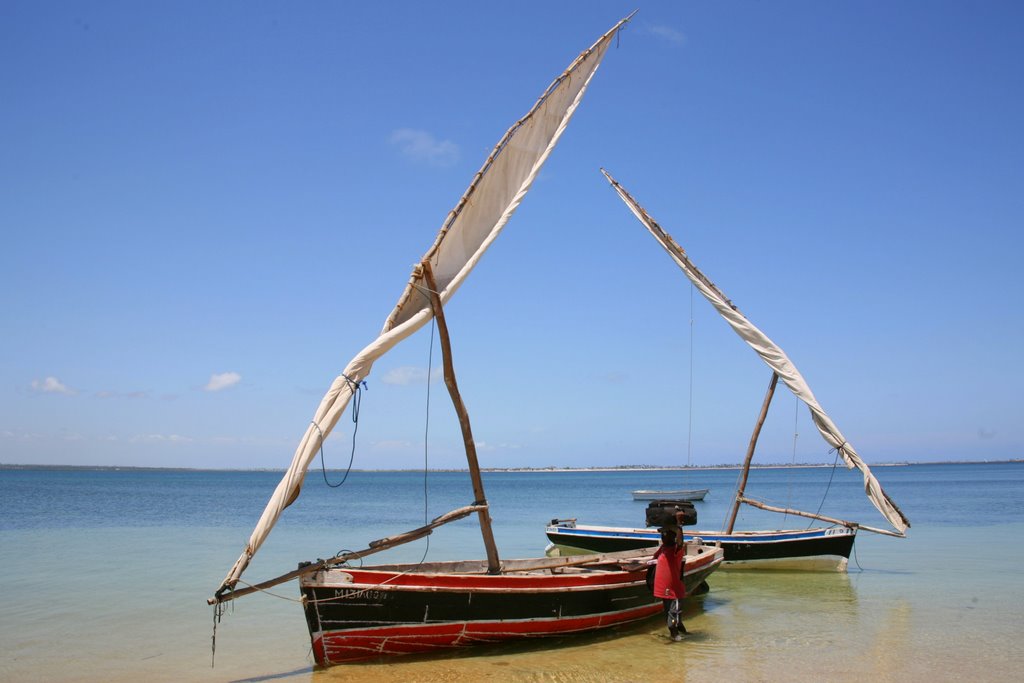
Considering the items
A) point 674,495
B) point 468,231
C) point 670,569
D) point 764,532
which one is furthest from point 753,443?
point 674,495

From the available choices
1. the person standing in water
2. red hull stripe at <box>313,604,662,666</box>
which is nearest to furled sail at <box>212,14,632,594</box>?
red hull stripe at <box>313,604,662,666</box>

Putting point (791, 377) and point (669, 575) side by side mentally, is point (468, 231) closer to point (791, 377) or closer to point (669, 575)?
point (669, 575)

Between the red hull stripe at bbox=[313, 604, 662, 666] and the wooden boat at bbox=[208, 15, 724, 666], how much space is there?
1 cm

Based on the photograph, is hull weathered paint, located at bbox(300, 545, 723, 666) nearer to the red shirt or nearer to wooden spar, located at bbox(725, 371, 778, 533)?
the red shirt

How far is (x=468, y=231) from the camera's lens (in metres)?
10.8

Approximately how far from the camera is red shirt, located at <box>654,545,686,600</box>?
11.3 metres

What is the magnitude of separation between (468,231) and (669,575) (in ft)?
19.0

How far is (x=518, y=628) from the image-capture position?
10.6 metres

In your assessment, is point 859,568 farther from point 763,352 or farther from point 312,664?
point 312,664

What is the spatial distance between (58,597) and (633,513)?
38372mm

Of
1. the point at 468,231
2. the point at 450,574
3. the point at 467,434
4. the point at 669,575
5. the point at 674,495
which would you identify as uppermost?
the point at 468,231

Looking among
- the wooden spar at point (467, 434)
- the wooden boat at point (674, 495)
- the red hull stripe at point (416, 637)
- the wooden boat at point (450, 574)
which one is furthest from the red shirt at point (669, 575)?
the wooden boat at point (674, 495)

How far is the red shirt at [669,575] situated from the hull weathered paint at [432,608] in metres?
Result: 0.80

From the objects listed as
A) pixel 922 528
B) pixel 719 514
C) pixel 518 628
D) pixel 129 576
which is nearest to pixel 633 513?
pixel 719 514
